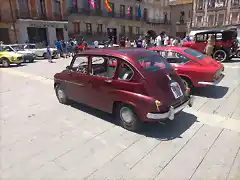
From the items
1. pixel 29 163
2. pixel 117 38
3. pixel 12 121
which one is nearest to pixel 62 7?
pixel 117 38

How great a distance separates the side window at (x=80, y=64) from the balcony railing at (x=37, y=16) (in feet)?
71.8

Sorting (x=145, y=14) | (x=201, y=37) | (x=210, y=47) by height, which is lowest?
(x=210, y=47)

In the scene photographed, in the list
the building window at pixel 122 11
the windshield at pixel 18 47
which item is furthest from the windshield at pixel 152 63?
the building window at pixel 122 11

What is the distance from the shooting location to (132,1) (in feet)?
120

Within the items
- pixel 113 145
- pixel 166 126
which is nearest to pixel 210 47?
pixel 166 126

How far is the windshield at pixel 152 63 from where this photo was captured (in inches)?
153

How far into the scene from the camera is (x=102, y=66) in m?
4.71

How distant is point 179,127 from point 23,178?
3.03 meters

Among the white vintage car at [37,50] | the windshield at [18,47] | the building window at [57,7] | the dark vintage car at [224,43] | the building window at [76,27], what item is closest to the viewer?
the dark vintage car at [224,43]

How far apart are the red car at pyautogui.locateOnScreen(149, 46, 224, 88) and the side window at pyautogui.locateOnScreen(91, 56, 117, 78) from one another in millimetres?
2544

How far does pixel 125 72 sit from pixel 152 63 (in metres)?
0.63

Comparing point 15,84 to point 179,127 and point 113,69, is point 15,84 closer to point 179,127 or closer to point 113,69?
point 113,69

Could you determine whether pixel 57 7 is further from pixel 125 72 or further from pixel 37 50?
pixel 125 72

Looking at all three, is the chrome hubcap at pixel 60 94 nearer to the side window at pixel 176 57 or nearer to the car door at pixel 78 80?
the car door at pixel 78 80
